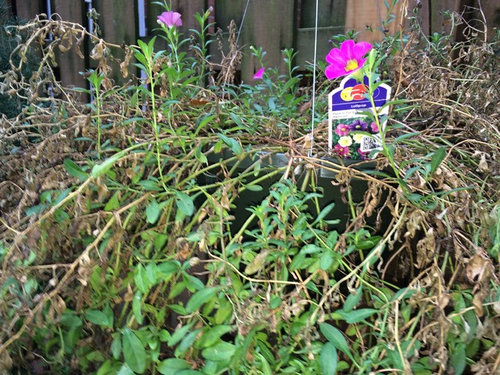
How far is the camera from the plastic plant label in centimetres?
79

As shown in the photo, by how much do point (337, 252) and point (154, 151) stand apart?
38 centimetres

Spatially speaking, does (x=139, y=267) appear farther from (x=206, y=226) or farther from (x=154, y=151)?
(x=154, y=151)

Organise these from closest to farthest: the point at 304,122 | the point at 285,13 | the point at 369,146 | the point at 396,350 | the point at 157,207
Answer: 1. the point at 396,350
2. the point at 157,207
3. the point at 369,146
4. the point at 304,122
5. the point at 285,13

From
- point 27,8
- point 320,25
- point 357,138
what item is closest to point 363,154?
point 357,138

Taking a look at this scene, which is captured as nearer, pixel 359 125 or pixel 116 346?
pixel 116 346

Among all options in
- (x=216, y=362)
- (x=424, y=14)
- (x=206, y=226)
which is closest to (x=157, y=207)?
(x=206, y=226)

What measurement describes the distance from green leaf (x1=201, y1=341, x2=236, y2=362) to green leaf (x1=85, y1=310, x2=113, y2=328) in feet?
0.50

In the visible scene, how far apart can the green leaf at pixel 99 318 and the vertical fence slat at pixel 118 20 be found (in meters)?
1.85

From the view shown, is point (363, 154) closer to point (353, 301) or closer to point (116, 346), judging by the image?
point (353, 301)

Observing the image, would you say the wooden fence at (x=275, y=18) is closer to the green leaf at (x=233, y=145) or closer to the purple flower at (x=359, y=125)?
the purple flower at (x=359, y=125)

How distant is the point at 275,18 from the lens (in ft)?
6.54

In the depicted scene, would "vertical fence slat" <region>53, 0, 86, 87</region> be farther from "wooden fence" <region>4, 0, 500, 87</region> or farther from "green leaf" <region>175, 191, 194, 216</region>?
"green leaf" <region>175, 191, 194, 216</region>

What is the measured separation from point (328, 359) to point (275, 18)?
1.71 meters

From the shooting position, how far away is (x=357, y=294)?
62 cm
